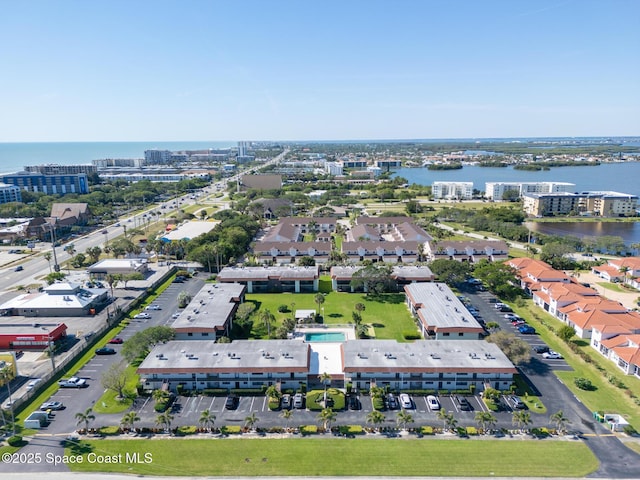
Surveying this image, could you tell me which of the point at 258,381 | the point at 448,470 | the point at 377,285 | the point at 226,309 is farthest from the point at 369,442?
the point at 377,285

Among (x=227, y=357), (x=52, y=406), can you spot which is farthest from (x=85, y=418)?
(x=227, y=357)

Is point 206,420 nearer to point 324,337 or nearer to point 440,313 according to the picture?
point 324,337

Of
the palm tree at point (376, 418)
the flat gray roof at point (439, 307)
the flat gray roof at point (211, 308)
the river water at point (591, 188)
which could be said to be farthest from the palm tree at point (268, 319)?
the river water at point (591, 188)

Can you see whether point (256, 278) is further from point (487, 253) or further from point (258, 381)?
point (487, 253)

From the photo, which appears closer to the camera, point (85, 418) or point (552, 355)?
point (85, 418)

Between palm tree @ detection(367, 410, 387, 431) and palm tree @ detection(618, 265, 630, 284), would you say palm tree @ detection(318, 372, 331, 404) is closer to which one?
palm tree @ detection(367, 410, 387, 431)

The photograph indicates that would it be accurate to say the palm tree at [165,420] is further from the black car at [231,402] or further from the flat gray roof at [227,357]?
the flat gray roof at [227,357]
